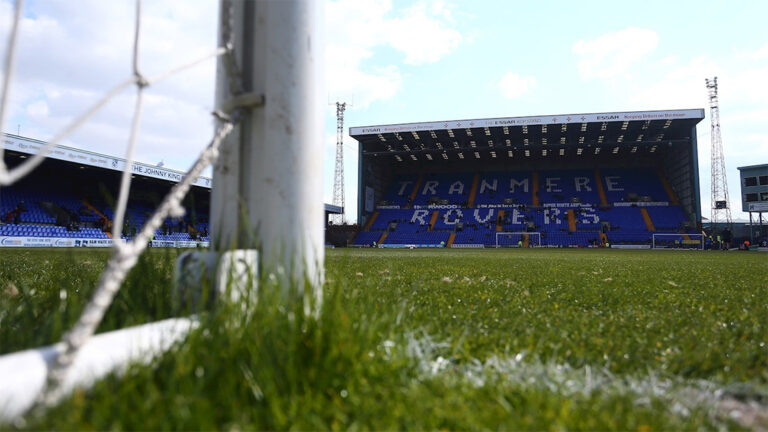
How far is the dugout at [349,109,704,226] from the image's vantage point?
32312 millimetres

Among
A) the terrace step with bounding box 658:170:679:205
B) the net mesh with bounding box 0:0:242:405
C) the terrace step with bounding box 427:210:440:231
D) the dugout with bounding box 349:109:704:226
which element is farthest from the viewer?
the terrace step with bounding box 427:210:440:231

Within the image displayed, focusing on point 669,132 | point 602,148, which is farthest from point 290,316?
point 602,148

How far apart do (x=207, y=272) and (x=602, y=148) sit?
42.5m

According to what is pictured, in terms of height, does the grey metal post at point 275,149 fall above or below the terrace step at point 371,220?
below

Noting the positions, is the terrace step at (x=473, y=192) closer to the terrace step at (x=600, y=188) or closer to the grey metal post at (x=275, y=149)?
the terrace step at (x=600, y=188)

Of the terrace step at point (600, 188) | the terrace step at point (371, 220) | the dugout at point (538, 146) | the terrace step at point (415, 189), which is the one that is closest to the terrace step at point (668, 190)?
the dugout at point (538, 146)

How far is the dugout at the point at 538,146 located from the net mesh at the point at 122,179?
1288 inches

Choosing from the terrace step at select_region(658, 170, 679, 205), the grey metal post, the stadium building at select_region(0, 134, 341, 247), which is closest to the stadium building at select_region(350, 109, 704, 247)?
the terrace step at select_region(658, 170, 679, 205)

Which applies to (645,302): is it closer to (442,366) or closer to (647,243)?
(442,366)

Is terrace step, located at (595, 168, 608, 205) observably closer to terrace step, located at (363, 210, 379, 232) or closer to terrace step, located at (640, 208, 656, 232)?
terrace step, located at (640, 208, 656, 232)

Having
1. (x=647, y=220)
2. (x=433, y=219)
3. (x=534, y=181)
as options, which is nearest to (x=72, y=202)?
(x=433, y=219)

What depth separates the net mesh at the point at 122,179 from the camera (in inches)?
33.3

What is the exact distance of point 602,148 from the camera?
38.8 metres

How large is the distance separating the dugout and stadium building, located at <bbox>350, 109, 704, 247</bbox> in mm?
89
